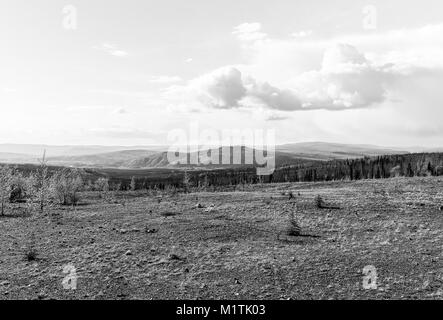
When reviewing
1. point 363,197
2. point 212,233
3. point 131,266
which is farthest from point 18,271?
point 363,197

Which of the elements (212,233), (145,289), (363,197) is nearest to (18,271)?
(145,289)

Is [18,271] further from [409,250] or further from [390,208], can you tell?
[390,208]

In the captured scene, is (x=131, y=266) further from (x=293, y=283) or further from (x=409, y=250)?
(x=409, y=250)

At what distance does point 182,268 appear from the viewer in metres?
17.8

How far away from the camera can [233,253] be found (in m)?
20.1

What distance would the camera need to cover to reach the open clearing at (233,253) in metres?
15.2

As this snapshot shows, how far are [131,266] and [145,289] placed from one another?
3.15 m

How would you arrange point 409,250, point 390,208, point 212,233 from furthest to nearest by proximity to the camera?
point 390,208, point 212,233, point 409,250

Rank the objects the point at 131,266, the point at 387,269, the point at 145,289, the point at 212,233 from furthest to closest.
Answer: the point at 212,233
the point at 131,266
the point at 387,269
the point at 145,289

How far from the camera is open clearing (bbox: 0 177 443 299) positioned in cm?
1522

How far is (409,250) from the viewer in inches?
786

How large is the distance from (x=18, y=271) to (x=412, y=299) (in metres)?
16.5
